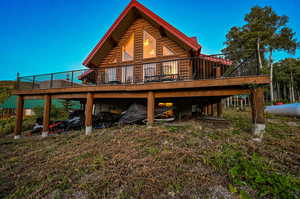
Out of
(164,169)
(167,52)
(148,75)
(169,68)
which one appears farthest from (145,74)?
(164,169)

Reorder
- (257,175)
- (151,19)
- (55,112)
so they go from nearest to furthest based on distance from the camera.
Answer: (257,175), (151,19), (55,112)

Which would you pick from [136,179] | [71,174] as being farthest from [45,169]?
[136,179]

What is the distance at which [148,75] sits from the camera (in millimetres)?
7633

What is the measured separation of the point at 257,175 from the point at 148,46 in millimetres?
7672

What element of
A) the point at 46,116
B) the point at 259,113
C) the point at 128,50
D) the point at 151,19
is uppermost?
the point at 151,19

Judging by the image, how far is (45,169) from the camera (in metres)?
3.18

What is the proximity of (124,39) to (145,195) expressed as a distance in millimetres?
8668

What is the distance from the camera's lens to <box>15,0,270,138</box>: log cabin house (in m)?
4.28

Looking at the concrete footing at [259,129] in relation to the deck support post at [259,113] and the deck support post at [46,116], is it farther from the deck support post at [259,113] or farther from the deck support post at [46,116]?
the deck support post at [46,116]

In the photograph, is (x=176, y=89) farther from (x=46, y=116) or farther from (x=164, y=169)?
(x=46, y=116)

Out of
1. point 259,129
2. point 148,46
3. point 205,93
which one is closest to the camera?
point 259,129

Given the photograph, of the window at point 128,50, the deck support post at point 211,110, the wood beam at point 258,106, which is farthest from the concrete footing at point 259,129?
the deck support post at point 211,110

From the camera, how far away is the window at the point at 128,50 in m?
8.31

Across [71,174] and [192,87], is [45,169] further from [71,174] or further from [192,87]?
[192,87]
